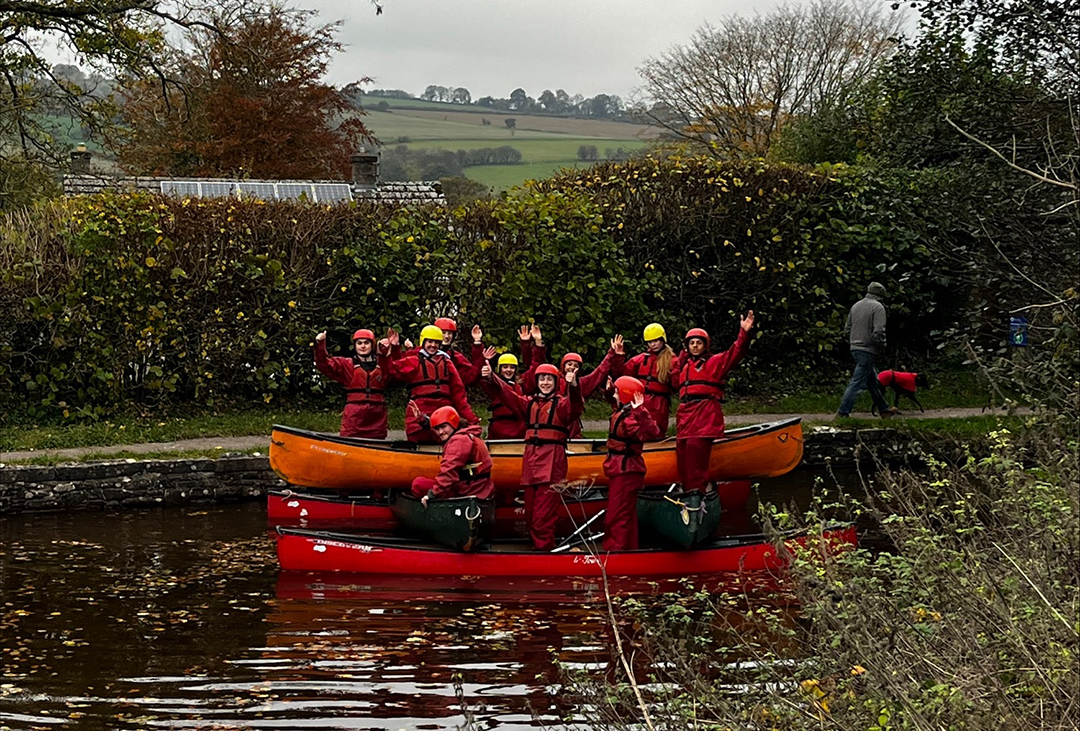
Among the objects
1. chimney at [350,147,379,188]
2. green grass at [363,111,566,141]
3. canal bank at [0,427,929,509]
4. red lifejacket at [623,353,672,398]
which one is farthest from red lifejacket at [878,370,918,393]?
green grass at [363,111,566,141]

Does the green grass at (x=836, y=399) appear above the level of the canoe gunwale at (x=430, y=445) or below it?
below

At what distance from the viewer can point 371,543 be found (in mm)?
11602

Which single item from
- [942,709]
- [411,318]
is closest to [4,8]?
A: [411,318]

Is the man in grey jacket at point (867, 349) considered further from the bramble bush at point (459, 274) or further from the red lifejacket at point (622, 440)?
the red lifejacket at point (622, 440)

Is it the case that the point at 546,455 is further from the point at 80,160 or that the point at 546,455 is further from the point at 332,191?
the point at 80,160

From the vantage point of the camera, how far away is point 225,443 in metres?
16.5

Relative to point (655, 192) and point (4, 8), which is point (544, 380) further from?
point (4, 8)

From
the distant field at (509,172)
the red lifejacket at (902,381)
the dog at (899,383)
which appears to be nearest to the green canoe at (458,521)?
the dog at (899,383)

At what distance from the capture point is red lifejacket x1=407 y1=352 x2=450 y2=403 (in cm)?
1383

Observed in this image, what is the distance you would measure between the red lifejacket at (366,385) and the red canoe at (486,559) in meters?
2.98

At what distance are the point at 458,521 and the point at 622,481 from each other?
150 centimetres

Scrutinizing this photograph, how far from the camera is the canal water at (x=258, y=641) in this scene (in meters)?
8.12

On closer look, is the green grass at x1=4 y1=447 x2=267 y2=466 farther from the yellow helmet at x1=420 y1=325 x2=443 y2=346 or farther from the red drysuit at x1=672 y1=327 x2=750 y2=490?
the red drysuit at x1=672 y1=327 x2=750 y2=490

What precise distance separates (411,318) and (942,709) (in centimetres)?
1443
